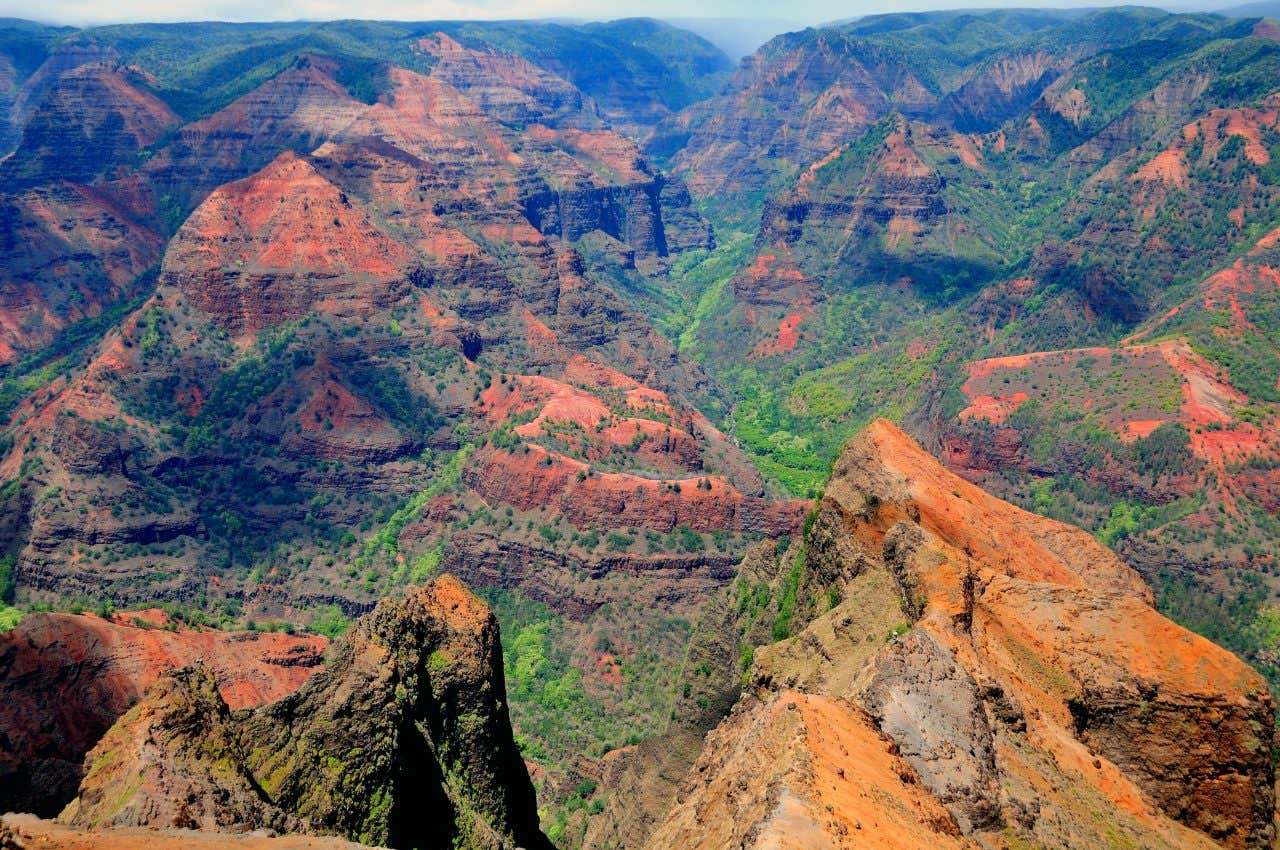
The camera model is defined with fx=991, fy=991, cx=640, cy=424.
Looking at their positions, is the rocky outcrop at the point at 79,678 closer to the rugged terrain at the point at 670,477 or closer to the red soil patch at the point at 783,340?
the rugged terrain at the point at 670,477

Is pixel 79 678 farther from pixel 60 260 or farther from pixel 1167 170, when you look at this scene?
Answer: pixel 1167 170

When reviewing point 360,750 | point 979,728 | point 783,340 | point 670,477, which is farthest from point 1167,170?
point 360,750

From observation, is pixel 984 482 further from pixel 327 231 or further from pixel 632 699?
pixel 327 231

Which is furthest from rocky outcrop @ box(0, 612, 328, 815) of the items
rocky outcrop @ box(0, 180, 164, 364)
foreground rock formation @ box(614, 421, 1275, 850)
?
rocky outcrop @ box(0, 180, 164, 364)

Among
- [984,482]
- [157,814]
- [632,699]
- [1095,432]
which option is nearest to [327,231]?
[632,699]

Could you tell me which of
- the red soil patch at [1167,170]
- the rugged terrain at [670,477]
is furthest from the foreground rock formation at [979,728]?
the red soil patch at [1167,170]

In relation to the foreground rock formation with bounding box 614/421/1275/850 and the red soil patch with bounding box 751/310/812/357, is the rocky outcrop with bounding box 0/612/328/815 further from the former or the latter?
the red soil patch with bounding box 751/310/812/357
